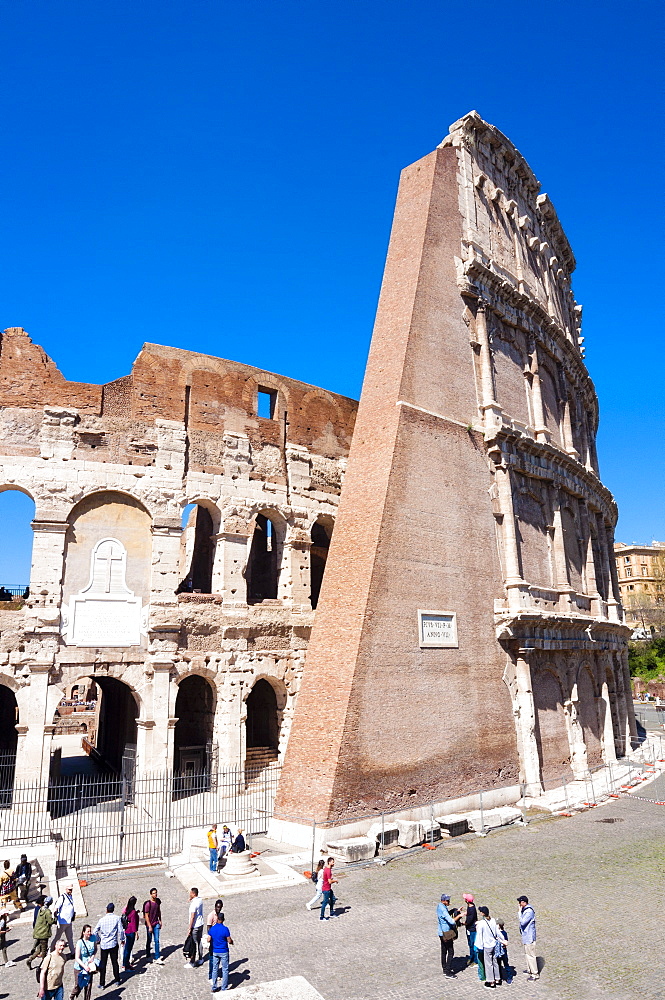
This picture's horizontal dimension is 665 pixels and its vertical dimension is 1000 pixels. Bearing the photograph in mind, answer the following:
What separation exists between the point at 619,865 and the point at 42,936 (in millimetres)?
11274

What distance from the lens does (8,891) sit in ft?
40.8

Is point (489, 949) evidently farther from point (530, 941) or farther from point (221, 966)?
point (221, 966)

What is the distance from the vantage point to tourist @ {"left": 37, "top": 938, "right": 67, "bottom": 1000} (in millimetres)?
8562

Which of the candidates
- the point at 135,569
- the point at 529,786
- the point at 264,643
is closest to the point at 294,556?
the point at 264,643

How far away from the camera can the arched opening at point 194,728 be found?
71.5 feet

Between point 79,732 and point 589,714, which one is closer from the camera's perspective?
point 589,714

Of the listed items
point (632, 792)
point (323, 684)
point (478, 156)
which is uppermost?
point (478, 156)

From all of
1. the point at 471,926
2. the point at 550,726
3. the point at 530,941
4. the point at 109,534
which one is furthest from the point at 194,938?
the point at 550,726

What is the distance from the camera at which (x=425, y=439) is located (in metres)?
20.6

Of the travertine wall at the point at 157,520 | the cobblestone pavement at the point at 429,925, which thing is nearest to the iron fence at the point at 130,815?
the travertine wall at the point at 157,520

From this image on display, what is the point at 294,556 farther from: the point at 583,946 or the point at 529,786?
the point at 583,946

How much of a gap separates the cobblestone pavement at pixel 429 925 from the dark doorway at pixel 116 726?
856cm

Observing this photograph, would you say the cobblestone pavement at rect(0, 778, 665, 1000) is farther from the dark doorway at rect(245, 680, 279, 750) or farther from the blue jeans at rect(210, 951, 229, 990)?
the dark doorway at rect(245, 680, 279, 750)

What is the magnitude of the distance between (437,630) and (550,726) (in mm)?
6473
